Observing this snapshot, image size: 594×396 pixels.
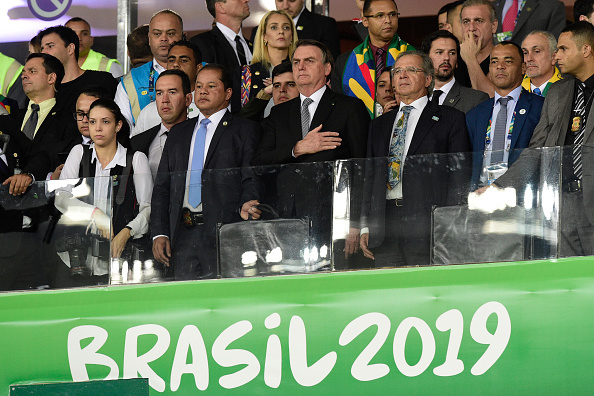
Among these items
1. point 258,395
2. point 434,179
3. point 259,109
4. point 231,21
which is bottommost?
point 258,395

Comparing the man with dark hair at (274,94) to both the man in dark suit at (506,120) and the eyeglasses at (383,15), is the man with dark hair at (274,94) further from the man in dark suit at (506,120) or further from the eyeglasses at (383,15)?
the man in dark suit at (506,120)

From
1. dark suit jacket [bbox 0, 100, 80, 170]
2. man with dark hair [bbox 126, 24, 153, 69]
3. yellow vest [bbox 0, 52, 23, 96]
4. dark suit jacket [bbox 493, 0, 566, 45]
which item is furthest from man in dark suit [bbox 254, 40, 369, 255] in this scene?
yellow vest [bbox 0, 52, 23, 96]

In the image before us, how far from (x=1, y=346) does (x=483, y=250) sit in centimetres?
274

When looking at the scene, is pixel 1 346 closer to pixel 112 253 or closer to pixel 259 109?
pixel 112 253

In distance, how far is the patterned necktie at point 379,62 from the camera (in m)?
7.21

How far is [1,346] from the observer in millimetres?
5570

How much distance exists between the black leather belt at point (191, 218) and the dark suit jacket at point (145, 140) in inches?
46.3

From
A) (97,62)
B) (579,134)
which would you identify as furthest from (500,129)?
(97,62)

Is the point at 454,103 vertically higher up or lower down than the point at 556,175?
higher up

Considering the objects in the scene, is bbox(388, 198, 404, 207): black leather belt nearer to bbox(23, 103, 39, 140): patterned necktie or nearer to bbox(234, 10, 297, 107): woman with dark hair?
bbox(234, 10, 297, 107): woman with dark hair

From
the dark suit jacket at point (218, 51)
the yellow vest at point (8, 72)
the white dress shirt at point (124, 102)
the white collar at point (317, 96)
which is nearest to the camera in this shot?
the white collar at point (317, 96)

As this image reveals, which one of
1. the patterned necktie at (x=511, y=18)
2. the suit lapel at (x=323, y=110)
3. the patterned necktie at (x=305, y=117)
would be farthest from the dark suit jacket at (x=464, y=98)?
the patterned necktie at (x=511, y=18)

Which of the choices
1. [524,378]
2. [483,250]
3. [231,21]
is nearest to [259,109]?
[231,21]

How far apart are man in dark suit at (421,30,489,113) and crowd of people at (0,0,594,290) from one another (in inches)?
0.4
